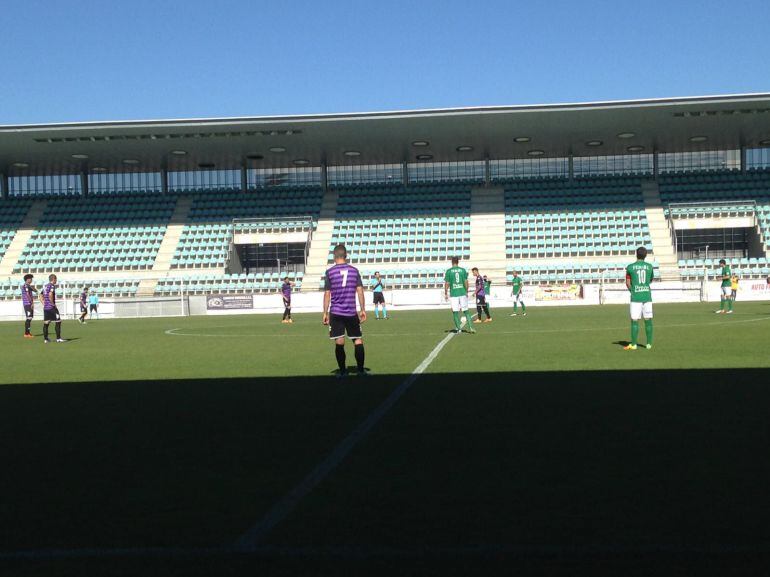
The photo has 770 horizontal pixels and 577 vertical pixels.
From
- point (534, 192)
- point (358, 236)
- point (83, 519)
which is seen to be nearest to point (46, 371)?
point (83, 519)

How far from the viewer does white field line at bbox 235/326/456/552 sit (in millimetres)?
4527

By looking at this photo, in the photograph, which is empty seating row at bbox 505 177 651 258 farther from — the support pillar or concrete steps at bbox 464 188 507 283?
the support pillar

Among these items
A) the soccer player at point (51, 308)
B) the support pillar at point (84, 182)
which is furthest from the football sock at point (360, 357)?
the support pillar at point (84, 182)

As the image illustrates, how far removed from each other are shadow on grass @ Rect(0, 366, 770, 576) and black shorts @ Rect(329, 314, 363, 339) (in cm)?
221

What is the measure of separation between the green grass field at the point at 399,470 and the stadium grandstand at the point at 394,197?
112 feet

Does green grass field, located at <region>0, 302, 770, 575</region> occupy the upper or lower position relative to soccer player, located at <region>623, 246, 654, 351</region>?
lower

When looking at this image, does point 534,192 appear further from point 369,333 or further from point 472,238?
point 369,333

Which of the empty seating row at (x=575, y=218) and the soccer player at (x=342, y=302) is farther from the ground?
the empty seating row at (x=575, y=218)

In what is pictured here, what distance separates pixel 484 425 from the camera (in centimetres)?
792

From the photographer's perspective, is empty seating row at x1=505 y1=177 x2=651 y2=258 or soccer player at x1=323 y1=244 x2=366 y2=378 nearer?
soccer player at x1=323 y1=244 x2=366 y2=378

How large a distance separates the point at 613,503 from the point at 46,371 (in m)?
12.0

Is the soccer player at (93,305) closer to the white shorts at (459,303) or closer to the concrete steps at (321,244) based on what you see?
the concrete steps at (321,244)

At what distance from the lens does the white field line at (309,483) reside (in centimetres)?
453

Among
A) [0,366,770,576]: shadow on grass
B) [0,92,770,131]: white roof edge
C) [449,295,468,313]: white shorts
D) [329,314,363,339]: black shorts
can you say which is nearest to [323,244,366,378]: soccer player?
[329,314,363,339]: black shorts
